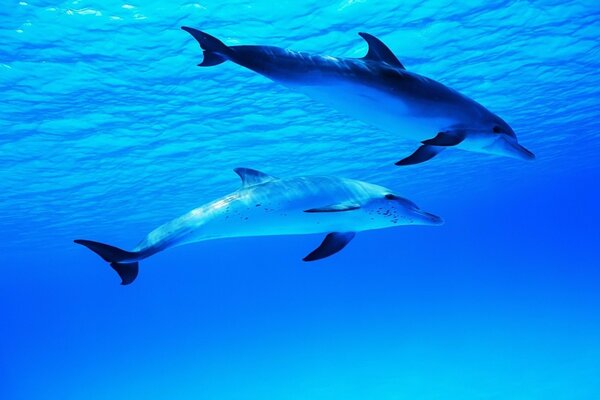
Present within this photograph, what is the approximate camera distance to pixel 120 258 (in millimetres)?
5016

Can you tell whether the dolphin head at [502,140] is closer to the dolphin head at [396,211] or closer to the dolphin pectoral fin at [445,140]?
the dolphin pectoral fin at [445,140]

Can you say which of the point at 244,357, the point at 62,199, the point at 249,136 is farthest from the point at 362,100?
the point at 244,357

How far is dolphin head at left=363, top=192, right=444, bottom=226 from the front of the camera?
5258mm

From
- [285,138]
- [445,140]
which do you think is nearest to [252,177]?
[445,140]

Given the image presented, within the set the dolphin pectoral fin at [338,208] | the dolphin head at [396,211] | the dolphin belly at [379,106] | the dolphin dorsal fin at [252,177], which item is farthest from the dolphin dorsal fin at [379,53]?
the dolphin dorsal fin at [252,177]

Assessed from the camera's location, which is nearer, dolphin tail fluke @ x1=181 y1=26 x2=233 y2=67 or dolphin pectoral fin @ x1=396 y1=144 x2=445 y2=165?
dolphin tail fluke @ x1=181 y1=26 x2=233 y2=67

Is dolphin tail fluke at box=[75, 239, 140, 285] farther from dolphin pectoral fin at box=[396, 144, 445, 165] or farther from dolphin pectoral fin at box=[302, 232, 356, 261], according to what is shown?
dolphin pectoral fin at box=[396, 144, 445, 165]

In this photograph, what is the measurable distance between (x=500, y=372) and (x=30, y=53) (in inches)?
894

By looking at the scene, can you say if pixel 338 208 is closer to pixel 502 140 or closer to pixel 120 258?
pixel 502 140

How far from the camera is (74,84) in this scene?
1322 cm

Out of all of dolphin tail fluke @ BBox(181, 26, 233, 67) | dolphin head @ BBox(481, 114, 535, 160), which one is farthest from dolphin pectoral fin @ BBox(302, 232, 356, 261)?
dolphin tail fluke @ BBox(181, 26, 233, 67)

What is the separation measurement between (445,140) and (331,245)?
1.85 meters

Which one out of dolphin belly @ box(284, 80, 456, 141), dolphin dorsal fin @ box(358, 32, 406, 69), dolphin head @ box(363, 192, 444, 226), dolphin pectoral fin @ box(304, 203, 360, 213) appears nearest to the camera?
dolphin belly @ box(284, 80, 456, 141)

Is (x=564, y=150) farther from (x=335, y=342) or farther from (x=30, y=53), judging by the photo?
(x=30, y=53)
